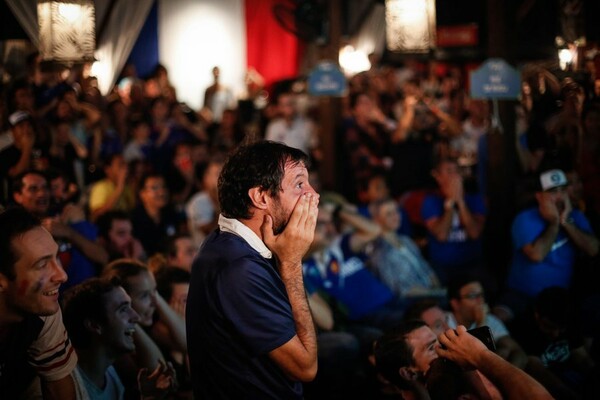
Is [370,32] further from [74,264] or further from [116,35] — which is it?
[74,264]

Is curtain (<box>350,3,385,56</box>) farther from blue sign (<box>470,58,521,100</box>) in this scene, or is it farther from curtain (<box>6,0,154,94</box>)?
blue sign (<box>470,58,521,100</box>)

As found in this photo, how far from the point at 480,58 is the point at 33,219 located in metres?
13.2

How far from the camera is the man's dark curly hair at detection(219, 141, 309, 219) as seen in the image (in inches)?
110

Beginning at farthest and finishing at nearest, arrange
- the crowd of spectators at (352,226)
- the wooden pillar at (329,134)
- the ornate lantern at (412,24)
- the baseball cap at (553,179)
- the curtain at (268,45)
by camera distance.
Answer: the curtain at (268,45) → the wooden pillar at (329,134) → the ornate lantern at (412,24) → the baseball cap at (553,179) → the crowd of spectators at (352,226)

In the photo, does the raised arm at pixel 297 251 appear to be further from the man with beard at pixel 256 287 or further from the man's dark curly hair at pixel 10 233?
the man's dark curly hair at pixel 10 233

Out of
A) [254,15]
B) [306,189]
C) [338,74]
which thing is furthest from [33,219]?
[254,15]

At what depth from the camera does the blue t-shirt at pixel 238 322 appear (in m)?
2.61

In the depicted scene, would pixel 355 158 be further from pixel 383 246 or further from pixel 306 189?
pixel 306 189

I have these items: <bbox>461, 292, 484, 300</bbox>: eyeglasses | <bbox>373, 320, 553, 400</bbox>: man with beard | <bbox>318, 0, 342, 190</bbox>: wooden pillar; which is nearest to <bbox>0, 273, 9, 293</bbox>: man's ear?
<bbox>373, 320, 553, 400</bbox>: man with beard

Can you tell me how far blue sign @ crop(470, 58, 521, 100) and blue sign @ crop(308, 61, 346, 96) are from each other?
2.09 meters

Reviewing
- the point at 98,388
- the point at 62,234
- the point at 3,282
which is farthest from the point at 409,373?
the point at 62,234

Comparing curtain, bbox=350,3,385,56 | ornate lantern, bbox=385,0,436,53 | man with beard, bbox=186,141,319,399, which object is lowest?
man with beard, bbox=186,141,319,399

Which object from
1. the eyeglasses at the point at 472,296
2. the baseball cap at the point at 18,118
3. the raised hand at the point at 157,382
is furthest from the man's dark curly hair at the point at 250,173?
the baseball cap at the point at 18,118

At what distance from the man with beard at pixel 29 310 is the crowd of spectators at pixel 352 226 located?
249mm
